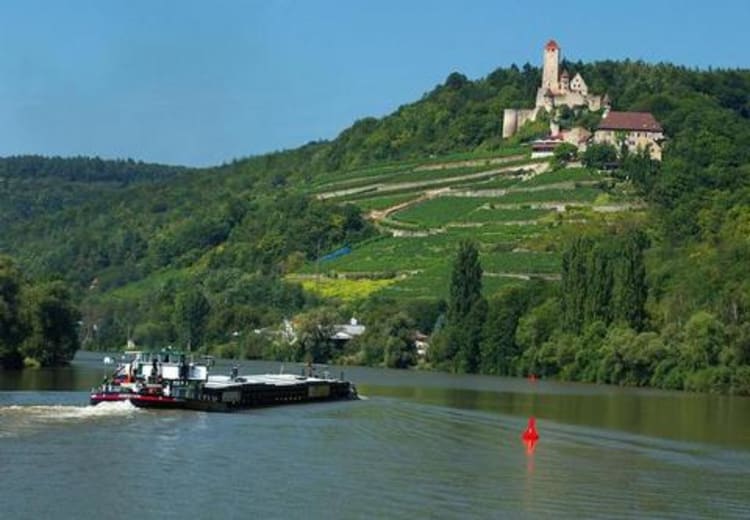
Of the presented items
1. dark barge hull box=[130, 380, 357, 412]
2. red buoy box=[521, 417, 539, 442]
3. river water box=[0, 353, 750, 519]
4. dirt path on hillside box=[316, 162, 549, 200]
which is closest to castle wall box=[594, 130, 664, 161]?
dirt path on hillside box=[316, 162, 549, 200]

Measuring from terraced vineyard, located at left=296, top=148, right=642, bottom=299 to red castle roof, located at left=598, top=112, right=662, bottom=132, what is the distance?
11156 mm

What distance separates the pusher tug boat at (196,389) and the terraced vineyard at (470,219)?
53245 mm

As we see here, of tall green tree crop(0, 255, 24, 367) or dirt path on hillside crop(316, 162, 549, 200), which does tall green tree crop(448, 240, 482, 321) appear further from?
dirt path on hillside crop(316, 162, 549, 200)

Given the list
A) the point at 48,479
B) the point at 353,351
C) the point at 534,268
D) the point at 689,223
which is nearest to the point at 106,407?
the point at 48,479

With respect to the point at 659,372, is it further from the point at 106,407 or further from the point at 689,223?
the point at 689,223

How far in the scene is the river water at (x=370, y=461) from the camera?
40.2 m

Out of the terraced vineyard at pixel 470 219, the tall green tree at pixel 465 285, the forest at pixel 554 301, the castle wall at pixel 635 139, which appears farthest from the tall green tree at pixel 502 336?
the castle wall at pixel 635 139

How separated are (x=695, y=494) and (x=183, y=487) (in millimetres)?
13796

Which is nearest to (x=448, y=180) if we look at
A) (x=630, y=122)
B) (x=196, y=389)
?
(x=630, y=122)

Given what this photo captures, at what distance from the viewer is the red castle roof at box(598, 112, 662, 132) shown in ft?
628

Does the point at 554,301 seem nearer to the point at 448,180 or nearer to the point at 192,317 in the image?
the point at 192,317

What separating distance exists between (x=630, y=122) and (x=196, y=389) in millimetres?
132272

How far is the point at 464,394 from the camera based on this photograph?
8288 cm

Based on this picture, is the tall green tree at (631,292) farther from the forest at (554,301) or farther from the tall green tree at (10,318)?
the tall green tree at (10,318)
